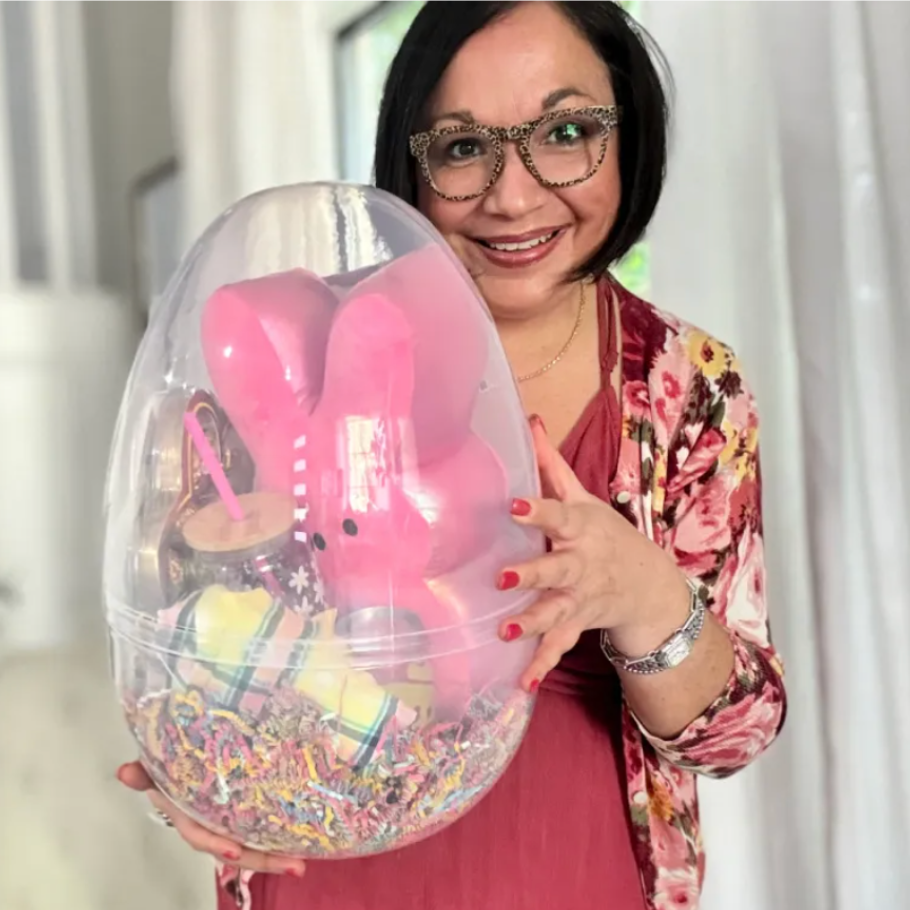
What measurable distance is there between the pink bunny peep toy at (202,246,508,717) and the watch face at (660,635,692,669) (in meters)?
0.18

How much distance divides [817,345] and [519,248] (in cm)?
33

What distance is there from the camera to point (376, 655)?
534 mm

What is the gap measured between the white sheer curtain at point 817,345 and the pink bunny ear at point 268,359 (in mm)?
516

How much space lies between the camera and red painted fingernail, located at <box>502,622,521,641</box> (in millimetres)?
560

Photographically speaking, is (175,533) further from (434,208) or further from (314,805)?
(434,208)

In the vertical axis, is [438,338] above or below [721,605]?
above

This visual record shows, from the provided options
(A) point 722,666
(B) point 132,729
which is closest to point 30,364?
(B) point 132,729

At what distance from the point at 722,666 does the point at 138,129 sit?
6.80 ft

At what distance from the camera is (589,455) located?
81cm

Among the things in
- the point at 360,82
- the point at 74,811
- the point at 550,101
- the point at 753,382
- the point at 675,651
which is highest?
the point at 360,82

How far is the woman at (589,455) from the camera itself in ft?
2.43

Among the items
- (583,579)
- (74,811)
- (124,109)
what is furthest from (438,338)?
(124,109)

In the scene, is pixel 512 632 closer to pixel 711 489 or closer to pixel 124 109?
pixel 711 489

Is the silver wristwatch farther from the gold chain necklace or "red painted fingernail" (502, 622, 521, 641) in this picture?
the gold chain necklace
